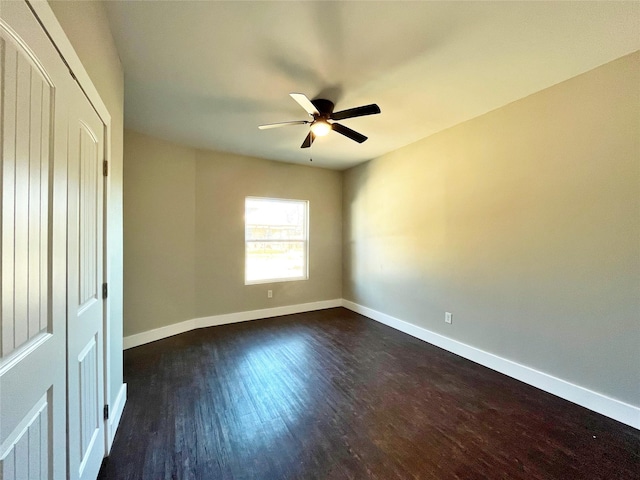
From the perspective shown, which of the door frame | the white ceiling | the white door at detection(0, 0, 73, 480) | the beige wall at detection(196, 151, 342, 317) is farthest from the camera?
the beige wall at detection(196, 151, 342, 317)

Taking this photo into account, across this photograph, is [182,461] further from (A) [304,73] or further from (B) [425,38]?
(B) [425,38]

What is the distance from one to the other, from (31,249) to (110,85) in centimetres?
148

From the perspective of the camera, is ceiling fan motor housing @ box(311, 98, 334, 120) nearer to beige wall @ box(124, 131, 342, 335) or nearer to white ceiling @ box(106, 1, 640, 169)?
white ceiling @ box(106, 1, 640, 169)

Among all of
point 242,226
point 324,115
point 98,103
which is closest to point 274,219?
point 242,226

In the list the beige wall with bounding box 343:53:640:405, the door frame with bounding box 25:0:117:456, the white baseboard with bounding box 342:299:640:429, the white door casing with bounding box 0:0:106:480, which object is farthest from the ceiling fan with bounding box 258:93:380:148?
the white baseboard with bounding box 342:299:640:429

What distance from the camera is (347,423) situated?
79.0 inches

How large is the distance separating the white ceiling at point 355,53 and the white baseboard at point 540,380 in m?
2.55

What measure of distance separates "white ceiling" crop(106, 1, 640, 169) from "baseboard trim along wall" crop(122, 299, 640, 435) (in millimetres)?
2552

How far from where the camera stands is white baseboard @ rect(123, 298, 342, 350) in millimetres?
3369

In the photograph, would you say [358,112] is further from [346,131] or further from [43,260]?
[43,260]

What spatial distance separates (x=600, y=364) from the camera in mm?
2143

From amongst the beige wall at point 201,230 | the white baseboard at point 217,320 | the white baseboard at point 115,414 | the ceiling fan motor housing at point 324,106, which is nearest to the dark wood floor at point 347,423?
the white baseboard at point 115,414

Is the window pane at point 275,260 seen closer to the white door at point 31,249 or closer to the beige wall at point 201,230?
the beige wall at point 201,230

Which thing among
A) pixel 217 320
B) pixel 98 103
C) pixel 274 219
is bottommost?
pixel 217 320
